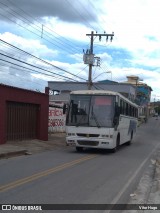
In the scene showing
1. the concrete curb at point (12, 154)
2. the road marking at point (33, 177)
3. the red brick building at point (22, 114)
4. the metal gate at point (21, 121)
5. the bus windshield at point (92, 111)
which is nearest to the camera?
the road marking at point (33, 177)

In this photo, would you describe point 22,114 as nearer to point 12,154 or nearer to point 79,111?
point 79,111

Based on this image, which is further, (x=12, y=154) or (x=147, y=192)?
(x=12, y=154)

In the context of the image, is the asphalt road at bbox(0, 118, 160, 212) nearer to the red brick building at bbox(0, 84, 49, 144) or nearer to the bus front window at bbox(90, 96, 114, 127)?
the bus front window at bbox(90, 96, 114, 127)

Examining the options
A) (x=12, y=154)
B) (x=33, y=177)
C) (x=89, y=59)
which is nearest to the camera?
(x=33, y=177)

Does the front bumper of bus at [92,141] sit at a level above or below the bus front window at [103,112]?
below

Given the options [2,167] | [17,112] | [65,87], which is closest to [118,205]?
[2,167]

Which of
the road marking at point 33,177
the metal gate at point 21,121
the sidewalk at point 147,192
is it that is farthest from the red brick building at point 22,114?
the sidewalk at point 147,192

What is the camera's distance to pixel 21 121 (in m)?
26.2

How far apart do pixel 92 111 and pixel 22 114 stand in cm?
634

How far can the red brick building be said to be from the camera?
2356 cm

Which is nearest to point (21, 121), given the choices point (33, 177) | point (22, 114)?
point (22, 114)

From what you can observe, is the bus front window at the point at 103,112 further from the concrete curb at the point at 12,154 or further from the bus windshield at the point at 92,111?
the concrete curb at the point at 12,154

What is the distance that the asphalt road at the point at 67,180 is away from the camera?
32.0 feet

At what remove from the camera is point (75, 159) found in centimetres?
1866
